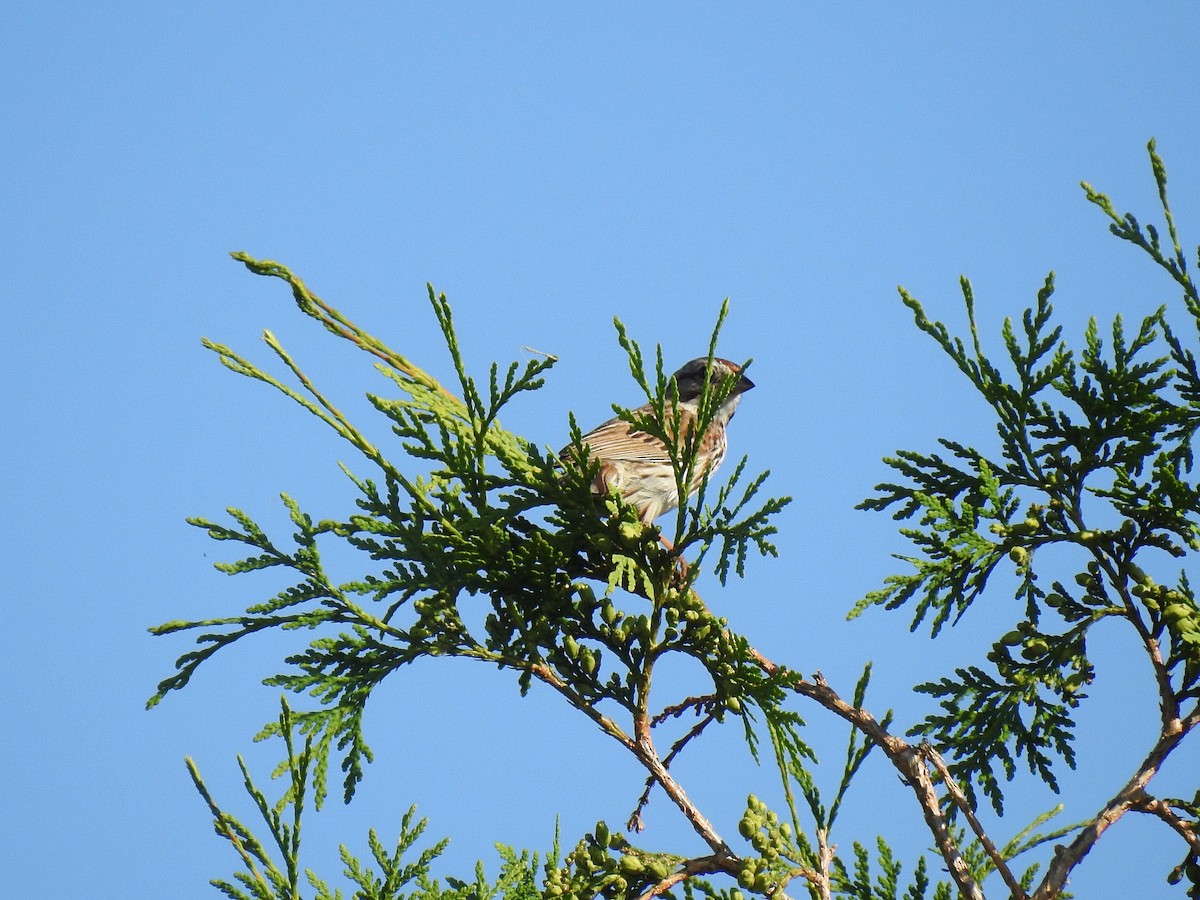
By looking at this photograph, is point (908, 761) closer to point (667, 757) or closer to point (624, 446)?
point (667, 757)

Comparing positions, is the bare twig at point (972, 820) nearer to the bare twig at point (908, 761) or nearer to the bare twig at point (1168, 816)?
the bare twig at point (908, 761)

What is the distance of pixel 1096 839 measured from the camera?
3736 millimetres

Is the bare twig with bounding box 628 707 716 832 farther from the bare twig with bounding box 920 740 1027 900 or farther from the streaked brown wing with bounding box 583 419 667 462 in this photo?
the streaked brown wing with bounding box 583 419 667 462

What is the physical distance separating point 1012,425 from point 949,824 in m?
1.47

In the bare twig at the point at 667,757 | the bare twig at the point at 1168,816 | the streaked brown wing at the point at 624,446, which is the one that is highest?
the streaked brown wing at the point at 624,446

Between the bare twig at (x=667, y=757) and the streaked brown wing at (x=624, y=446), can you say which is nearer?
the bare twig at (x=667, y=757)

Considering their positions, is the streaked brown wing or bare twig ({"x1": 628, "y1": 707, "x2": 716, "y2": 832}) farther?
the streaked brown wing

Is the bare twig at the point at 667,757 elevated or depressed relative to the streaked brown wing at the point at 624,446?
depressed

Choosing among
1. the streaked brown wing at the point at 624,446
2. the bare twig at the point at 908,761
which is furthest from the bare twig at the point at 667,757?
the streaked brown wing at the point at 624,446

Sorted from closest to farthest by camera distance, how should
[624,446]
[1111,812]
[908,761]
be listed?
[1111,812] < [908,761] < [624,446]

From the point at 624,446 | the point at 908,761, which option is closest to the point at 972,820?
the point at 908,761

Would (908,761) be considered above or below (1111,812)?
above

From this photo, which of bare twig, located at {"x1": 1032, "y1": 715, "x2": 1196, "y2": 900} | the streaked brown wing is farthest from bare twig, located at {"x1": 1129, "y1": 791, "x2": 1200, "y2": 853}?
the streaked brown wing

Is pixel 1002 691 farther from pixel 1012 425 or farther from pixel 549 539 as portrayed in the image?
pixel 549 539
